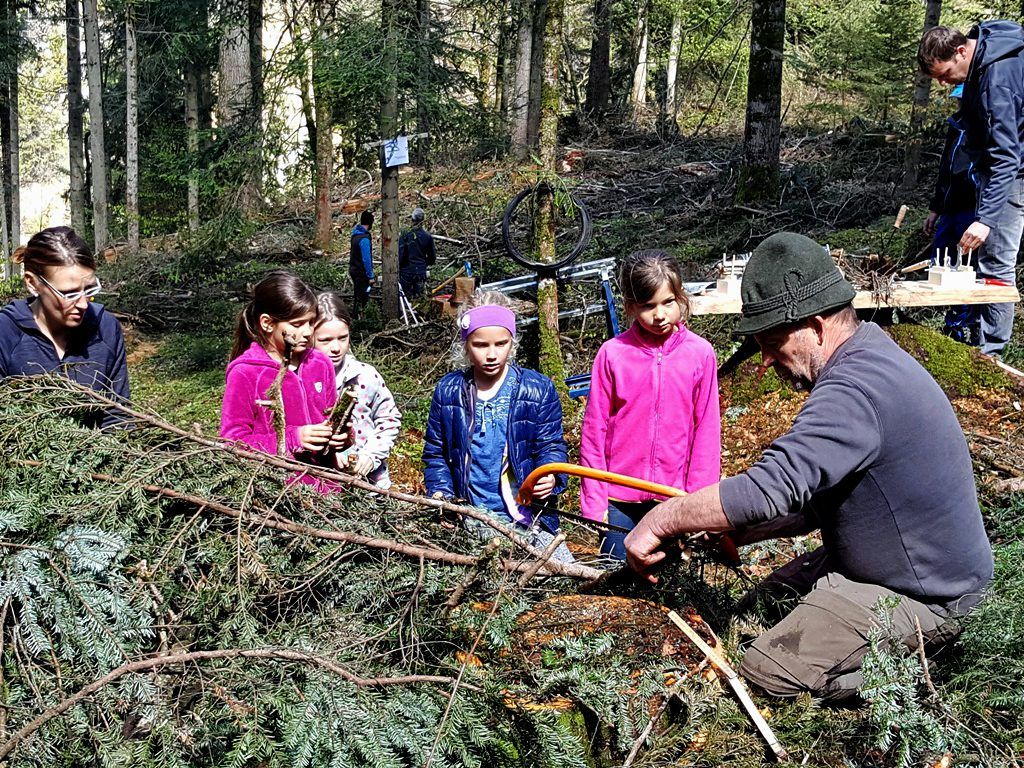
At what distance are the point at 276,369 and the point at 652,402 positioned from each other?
1761 millimetres

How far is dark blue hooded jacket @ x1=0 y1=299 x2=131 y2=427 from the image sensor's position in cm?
342

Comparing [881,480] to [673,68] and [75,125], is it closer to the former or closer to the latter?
[75,125]

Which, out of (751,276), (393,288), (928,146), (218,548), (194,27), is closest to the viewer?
(751,276)

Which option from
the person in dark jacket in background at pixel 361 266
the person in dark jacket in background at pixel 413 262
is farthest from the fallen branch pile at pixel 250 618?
the person in dark jacket in background at pixel 413 262

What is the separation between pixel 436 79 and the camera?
10141 millimetres

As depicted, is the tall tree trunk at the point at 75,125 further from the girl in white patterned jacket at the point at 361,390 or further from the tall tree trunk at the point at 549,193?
the girl in white patterned jacket at the point at 361,390

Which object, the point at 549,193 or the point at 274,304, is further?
the point at 549,193

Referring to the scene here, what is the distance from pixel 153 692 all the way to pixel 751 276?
2148mm

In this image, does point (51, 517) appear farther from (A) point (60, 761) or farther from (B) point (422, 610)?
(B) point (422, 610)

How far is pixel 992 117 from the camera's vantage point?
5.55 m

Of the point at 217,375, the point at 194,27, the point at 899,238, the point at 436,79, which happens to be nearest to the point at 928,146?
→ the point at 899,238

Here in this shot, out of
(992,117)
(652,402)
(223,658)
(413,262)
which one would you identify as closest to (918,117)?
(413,262)

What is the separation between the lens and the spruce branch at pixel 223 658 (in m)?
2.37

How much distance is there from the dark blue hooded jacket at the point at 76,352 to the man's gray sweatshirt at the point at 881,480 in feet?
8.31
